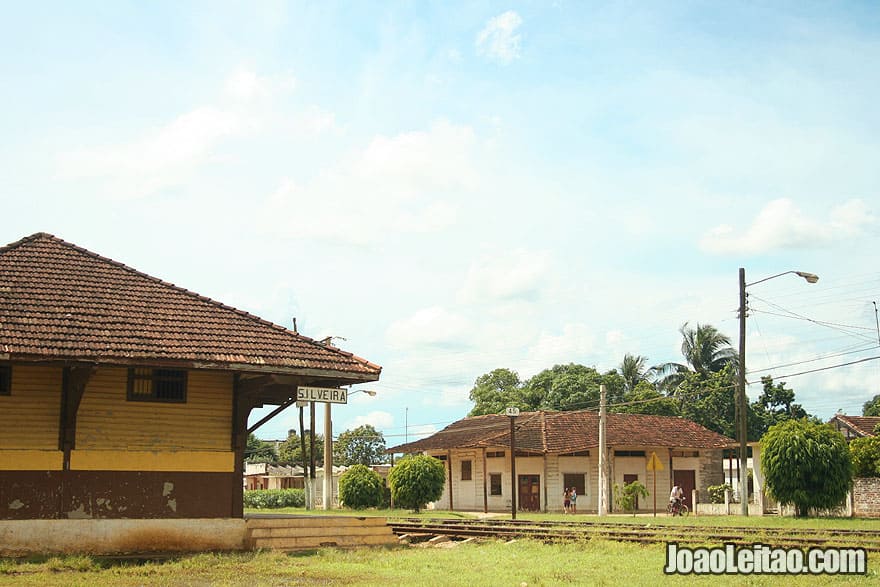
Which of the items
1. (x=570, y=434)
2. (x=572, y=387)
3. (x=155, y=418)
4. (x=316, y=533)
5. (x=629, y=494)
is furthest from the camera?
(x=572, y=387)

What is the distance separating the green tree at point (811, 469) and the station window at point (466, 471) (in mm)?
19481

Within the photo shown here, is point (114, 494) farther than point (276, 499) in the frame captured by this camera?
No

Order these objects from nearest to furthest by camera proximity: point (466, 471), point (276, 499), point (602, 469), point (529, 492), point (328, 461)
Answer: point (602, 469) < point (328, 461) < point (529, 492) < point (466, 471) < point (276, 499)

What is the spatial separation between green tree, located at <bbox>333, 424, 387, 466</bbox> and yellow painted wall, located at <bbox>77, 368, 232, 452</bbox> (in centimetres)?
5711

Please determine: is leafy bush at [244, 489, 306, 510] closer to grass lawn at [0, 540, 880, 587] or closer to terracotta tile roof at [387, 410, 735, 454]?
terracotta tile roof at [387, 410, 735, 454]

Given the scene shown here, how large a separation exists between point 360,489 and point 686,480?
16545 millimetres

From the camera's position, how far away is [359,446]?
73.9 meters

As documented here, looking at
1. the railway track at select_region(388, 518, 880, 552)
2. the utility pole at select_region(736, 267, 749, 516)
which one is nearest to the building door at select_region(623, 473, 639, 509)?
the utility pole at select_region(736, 267, 749, 516)

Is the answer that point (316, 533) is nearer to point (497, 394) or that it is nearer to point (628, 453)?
point (628, 453)

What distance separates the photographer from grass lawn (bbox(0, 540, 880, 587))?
1247 cm

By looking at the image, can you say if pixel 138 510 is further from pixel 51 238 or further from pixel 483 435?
pixel 483 435

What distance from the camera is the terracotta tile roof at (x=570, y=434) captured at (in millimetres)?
45531

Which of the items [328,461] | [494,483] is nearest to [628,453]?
[494,483]

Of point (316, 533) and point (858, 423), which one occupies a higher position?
point (858, 423)
